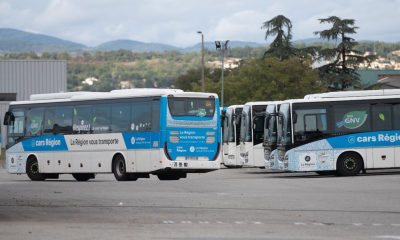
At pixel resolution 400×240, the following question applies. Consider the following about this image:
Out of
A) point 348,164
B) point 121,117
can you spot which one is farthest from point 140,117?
point 348,164

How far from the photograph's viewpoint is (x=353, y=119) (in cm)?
2714

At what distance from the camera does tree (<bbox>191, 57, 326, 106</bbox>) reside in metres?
64.0

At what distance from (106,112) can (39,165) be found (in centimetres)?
430

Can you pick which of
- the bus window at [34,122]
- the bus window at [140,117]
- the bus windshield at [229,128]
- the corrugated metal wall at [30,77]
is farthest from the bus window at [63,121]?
the corrugated metal wall at [30,77]

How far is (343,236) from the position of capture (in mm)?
10359

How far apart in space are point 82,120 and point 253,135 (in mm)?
8836

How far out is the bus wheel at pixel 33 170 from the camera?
1169 inches

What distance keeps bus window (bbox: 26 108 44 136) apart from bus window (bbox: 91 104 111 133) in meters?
3.14

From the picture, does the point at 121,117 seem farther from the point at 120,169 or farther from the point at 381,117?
the point at 381,117

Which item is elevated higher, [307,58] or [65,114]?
[307,58]

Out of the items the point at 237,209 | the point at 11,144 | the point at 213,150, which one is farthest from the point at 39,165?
the point at 237,209

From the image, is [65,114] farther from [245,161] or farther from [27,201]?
[27,201]

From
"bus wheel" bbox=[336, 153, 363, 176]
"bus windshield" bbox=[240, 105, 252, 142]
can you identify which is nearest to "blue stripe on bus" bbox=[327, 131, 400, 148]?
"bus wheel" bbox=[336, 153, 363, 176]

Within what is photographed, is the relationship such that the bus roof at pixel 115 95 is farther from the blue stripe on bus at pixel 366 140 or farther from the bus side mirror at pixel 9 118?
the blue stripe on bus at pixel 366 140
